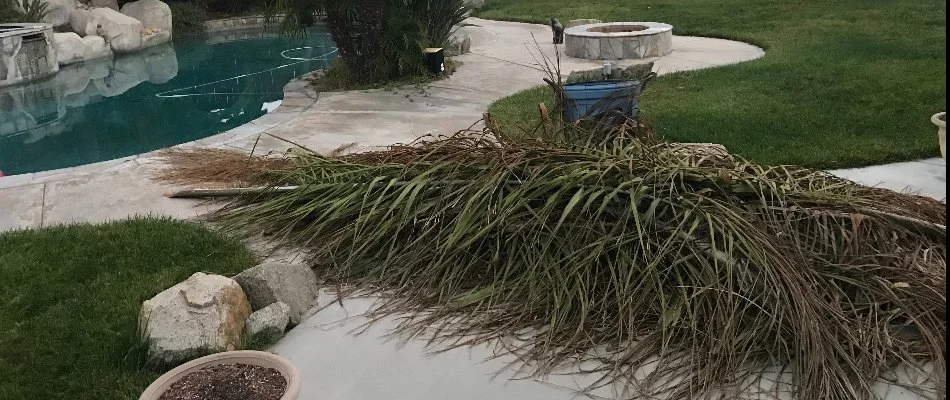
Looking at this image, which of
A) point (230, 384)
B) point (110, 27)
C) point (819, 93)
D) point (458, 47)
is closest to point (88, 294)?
point (230, 384)

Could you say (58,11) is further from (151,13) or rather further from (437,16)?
(437,16)

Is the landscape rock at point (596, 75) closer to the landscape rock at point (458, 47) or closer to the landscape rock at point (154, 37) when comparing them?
the landscape rock at point (458, 47)

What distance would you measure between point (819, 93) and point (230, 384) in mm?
5941

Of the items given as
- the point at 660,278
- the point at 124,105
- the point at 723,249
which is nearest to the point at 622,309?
the point at 660,278

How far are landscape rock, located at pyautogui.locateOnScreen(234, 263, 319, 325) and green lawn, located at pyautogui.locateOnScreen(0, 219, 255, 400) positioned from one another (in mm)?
451

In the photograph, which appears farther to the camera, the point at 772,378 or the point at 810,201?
the point at 810,201

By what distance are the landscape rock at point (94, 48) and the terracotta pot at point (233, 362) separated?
12.0 metres

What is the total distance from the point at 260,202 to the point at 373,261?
1185mm

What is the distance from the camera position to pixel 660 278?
10.7ft

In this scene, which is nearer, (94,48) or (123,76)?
(123,76)

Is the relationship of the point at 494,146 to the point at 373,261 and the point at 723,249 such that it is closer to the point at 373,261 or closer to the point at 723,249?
the point at 373,261

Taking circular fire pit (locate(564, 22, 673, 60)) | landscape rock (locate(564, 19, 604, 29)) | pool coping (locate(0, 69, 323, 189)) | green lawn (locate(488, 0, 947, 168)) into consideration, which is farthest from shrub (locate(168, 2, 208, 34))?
green lawn (locate(488, 0, 947, 168))

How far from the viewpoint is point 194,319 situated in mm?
3059

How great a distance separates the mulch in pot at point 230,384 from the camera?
254 cm
